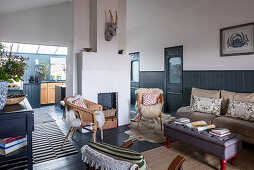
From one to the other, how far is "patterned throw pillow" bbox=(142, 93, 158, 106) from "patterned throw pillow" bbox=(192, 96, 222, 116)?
93 centimetres

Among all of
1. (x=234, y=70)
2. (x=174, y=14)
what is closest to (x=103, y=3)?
(x=174, y=14)

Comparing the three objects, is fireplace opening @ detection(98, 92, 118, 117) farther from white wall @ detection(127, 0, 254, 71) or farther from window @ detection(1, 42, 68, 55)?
window @ detection(1, 42, 68, 55)

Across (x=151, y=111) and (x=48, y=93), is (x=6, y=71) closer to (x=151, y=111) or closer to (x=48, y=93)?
(x=151, y=111)

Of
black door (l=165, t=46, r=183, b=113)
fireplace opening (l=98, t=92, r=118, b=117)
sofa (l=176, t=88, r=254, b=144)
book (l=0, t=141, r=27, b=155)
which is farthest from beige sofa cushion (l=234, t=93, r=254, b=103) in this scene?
book (l=0, t=141, r=27, b=155)

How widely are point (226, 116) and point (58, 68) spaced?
7255 millimetres

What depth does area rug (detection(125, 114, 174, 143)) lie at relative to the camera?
3.59 meters

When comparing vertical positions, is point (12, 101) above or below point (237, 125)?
above

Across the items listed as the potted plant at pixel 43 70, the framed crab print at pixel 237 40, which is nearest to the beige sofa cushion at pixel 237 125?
the framed crab print at pixel 237 40

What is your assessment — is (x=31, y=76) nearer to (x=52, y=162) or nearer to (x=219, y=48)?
(x=52, y=162)

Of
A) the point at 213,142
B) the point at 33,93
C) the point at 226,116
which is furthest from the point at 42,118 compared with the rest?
the point at 226,116

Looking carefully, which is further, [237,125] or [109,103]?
[109,103]

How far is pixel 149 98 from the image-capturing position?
4.37 metres

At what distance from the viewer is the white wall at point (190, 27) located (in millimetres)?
4066

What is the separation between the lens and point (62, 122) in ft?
16.2
